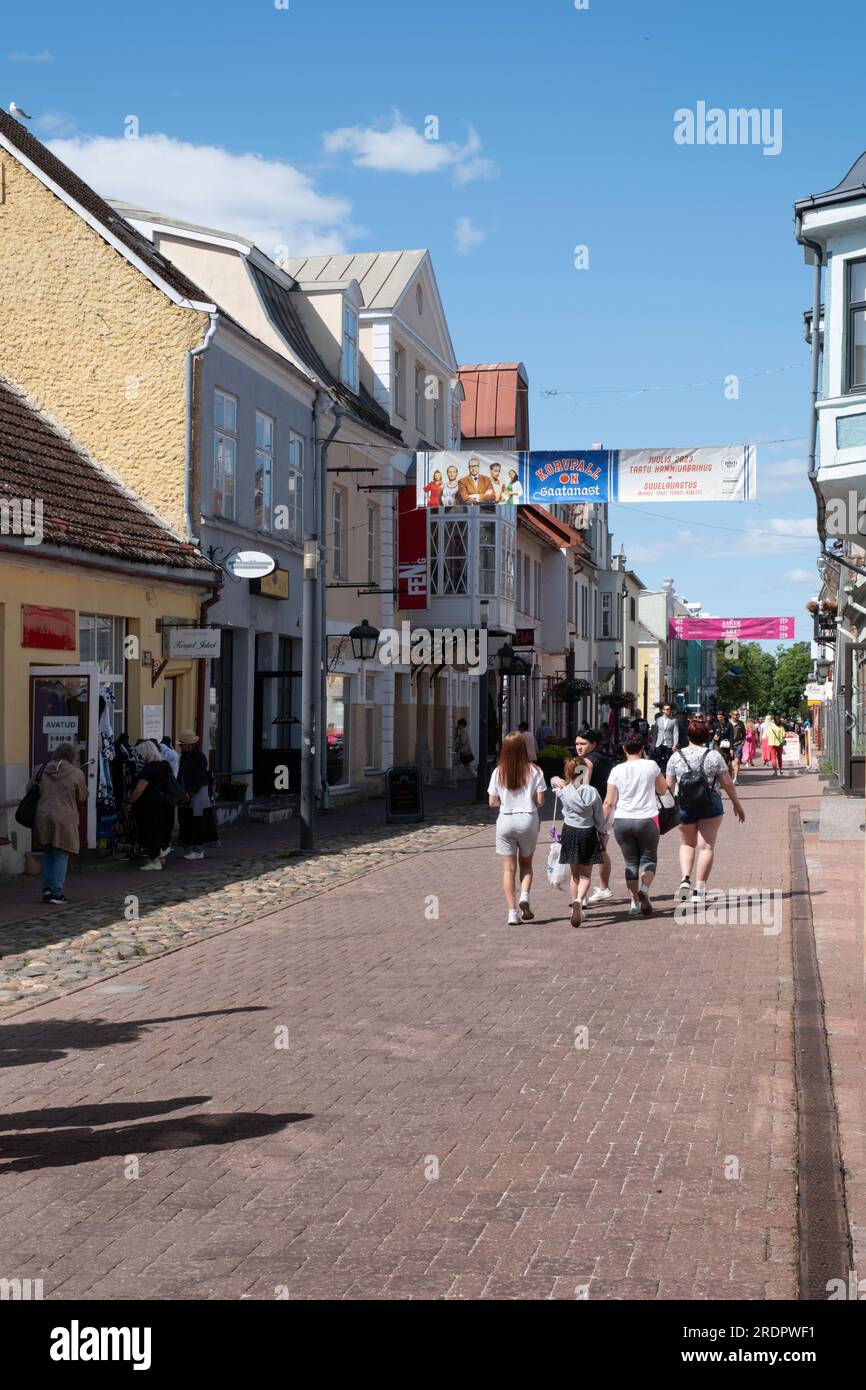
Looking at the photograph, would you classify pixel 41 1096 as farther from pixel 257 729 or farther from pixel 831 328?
pixel 257 729

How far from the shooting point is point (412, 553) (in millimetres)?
32000

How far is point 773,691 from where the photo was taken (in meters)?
123

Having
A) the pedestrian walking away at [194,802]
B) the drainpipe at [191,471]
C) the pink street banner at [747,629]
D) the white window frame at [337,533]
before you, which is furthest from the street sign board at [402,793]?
the pink street banner at [747,629]

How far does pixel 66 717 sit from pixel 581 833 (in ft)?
23.0

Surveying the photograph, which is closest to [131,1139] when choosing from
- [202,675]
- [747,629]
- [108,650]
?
[108,650]

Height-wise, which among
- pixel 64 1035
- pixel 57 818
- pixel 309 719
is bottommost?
pixel 64 1035

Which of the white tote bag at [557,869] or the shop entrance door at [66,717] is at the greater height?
the shop entrance door at [66,717]

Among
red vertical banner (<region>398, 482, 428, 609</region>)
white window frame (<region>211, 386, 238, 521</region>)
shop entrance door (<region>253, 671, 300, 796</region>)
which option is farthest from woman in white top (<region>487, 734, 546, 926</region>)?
red vertical banner (<region>398, 482, 428, 609</region>)

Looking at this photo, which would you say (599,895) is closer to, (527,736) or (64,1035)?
(527,736)

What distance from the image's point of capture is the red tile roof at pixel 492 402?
44125 millimetres

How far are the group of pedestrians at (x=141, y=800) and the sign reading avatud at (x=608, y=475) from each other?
A: 6.12 m

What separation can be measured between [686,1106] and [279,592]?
18.9 m

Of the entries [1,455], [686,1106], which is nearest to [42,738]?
[1,455]

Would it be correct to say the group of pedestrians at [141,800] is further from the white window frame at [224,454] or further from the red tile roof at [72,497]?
the white window frame at [224,454]
